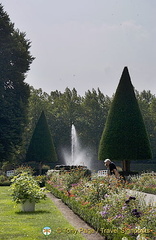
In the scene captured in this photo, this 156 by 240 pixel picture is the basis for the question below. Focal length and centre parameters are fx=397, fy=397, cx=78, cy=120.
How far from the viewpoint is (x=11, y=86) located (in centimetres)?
3488

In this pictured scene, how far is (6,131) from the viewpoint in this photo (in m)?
32.8

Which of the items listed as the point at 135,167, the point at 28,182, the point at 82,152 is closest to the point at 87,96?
the point at 82,152

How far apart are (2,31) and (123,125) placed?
590 inches

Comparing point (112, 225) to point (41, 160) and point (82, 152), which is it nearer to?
point (41, 160)

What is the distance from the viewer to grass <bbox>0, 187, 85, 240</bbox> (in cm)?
777

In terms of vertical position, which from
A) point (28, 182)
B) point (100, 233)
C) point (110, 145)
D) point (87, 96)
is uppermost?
point (87, 96)

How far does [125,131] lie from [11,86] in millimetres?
13355

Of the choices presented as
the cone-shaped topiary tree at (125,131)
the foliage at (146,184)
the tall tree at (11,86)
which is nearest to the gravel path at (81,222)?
the foliage at (146,184)

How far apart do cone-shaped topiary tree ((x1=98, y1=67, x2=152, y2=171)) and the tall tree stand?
9883mm

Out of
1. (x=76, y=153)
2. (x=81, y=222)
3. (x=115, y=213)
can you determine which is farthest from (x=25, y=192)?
(x=76, y=153)

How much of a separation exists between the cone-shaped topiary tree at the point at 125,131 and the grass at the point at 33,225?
43.8 ft

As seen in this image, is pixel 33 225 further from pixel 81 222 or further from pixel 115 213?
pixel 115 213

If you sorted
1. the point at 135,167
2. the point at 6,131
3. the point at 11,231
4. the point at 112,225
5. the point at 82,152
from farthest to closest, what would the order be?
the point at 82,152 → the point at 135,167 → the point at 6,131 → the point at 11,231 → the point at 112,225

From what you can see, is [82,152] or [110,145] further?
[82,152]
